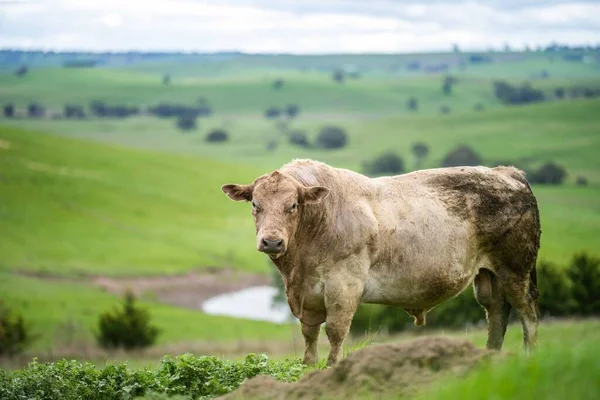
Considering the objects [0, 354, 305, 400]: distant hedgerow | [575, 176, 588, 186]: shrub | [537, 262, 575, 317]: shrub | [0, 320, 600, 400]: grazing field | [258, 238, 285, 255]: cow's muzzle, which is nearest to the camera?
[0, 320, 600, 400]: grazing field

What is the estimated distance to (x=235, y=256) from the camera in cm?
10394

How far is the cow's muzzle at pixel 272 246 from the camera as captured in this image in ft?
40.3

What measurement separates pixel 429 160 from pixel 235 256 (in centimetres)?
7642

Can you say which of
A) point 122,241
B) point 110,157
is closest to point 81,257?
point 122,241

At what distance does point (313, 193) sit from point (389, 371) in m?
3.99

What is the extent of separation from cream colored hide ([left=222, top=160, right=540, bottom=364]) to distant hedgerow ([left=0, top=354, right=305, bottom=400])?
952 millimetres

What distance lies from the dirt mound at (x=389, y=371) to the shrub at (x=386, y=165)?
149577 mm

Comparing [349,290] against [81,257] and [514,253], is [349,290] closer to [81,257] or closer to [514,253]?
[514,253]

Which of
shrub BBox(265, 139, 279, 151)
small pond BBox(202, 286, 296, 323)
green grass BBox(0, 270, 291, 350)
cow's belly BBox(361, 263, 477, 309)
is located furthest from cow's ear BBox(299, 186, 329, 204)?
shrub BBox(265, 139, 279, 151)

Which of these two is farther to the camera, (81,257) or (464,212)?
(81,257)

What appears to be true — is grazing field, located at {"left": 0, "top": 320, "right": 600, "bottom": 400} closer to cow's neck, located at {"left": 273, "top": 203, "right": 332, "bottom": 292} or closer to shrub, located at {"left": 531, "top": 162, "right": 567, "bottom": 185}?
cow's neck, located at {"left": 273, "top": 203, "right": 332, "bottom": 292}

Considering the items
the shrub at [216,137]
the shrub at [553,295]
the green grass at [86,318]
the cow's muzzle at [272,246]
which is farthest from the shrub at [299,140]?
the cow's muzzle at [272,246]

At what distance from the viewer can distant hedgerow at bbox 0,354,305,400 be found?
42.5ft

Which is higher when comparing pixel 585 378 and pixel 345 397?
pixel 585 378
